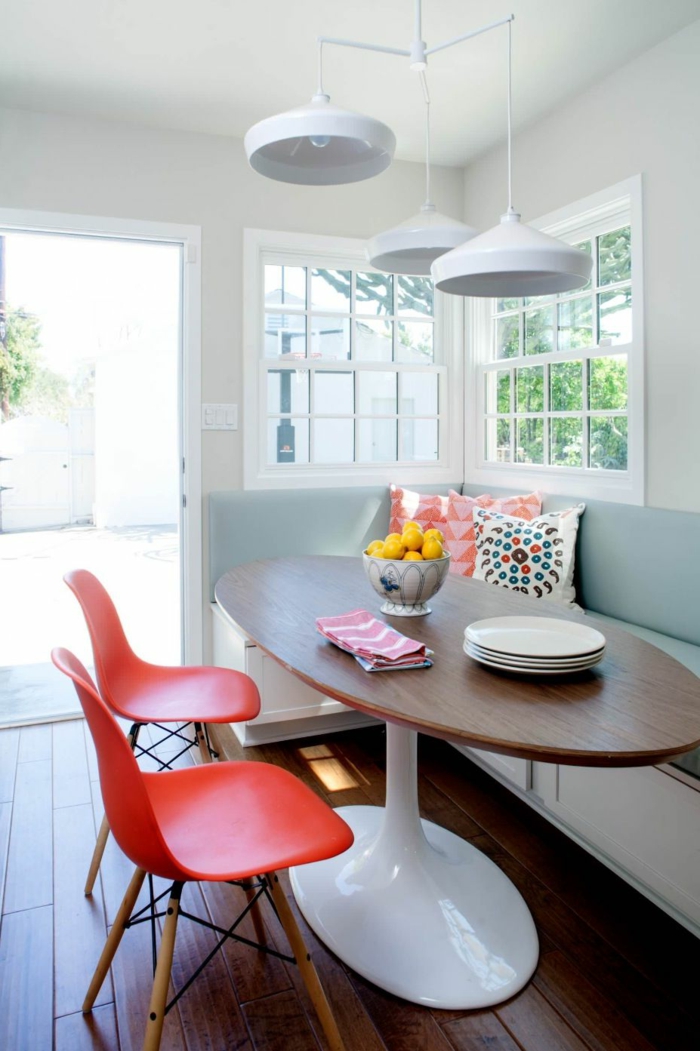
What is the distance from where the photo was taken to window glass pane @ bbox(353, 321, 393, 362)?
12.4 feet

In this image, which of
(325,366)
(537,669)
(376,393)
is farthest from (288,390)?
(537,669)

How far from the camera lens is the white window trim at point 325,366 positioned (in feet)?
11.4

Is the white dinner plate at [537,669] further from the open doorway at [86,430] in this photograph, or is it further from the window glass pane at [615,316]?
the open doorway at [86,430]

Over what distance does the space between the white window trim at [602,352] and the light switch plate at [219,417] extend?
4.17 ft

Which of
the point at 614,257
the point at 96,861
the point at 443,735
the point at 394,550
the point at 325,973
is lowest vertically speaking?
the point at 325,973

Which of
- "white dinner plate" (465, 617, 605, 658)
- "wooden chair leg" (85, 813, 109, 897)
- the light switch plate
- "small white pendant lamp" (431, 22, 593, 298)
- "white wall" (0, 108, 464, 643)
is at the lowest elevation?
"wooden chair leg" (85, 813, 109, 897)

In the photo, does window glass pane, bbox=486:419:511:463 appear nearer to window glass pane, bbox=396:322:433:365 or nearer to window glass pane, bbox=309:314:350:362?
window glass pane, bbox=396:322:433:365

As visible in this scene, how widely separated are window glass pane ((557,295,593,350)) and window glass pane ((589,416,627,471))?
34 centimetres

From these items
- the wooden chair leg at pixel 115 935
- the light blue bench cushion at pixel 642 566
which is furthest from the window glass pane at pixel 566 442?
the wooden chair leg at pixel 115 935

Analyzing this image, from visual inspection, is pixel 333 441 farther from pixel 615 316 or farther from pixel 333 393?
pixel 615 316

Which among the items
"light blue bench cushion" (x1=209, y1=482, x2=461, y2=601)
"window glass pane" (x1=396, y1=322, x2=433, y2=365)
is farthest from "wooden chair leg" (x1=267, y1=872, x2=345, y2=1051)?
"window glass pane" (x1=396, y1=322, x2=433, y2=365)

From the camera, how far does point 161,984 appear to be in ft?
3.94

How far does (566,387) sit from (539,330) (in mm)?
352

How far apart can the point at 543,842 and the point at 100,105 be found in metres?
3.22
